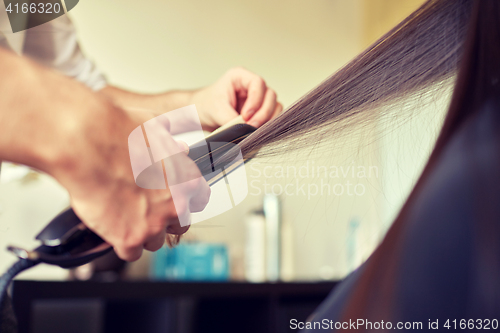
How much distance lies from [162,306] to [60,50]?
0.75 meters

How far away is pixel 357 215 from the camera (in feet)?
4.21

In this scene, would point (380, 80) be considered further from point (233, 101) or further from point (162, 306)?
point (162, 306)

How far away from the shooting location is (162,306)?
1.01 meters

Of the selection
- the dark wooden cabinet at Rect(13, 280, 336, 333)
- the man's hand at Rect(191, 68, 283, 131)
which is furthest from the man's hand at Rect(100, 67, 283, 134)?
the dark wooden cabinet at Rect(13, 280, 336, 333)

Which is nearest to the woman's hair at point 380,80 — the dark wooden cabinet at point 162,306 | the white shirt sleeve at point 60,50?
the white shirt sleeve at point 60,50

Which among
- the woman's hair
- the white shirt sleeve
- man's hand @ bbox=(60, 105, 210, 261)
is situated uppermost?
the white shirt sleeve

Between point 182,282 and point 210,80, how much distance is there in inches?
26.8

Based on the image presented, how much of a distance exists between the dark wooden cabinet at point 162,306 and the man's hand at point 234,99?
2.03ft

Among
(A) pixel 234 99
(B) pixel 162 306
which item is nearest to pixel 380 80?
(A) pixel 234 99

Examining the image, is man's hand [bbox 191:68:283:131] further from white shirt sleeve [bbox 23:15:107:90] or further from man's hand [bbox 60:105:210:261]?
white shirt sleeve [bbox 23:15:107:90]

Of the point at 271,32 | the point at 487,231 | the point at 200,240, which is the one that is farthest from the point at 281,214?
the point at 487,231

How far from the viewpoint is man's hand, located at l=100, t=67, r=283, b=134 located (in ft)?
1.67

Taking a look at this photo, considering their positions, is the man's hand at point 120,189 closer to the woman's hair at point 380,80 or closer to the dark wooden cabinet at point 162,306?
the woman's hair at point 380,80

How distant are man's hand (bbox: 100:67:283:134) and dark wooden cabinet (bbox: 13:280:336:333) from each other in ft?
1.93
